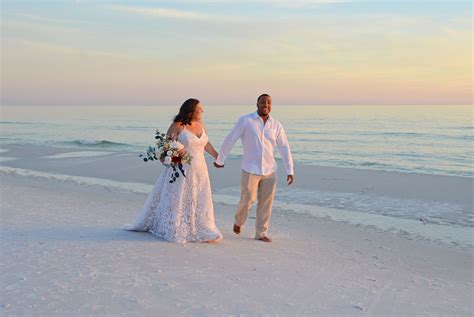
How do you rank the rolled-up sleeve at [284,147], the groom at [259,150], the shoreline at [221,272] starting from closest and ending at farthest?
the shoreline at [221,272], the groom at [259,150], the rolled-up sleeve at [284,147]

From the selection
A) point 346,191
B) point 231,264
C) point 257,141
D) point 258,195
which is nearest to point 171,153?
point 257,141

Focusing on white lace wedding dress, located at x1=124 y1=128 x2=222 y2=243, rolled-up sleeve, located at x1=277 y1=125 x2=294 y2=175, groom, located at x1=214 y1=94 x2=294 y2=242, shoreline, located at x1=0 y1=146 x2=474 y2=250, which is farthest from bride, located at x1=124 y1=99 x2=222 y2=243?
shoreline, located at x1=0 y1=146 x2=474 y2=250

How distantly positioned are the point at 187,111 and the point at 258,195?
1.58 metres

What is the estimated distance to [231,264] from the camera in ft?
17.8

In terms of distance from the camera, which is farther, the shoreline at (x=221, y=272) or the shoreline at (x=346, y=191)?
the shoreline at (x=346, y=191)

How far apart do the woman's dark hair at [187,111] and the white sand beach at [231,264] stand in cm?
158

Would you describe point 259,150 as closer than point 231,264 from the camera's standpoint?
No

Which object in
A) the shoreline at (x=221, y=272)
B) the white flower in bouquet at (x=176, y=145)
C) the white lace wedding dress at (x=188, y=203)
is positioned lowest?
the shoreline at (x=221, y=272)

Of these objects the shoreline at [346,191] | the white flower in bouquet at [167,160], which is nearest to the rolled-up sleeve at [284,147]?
the white flower in bouquet at [167,160]

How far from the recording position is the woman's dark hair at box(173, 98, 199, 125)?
620 centimetres

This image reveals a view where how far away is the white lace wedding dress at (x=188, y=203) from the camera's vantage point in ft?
20.6

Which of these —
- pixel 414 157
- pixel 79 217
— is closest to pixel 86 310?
pixel 79 217

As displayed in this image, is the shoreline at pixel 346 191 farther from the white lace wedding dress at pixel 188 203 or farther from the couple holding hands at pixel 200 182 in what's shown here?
the white lace wedding dress at pixel 188 203

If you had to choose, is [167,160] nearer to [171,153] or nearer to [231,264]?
[171,153]
